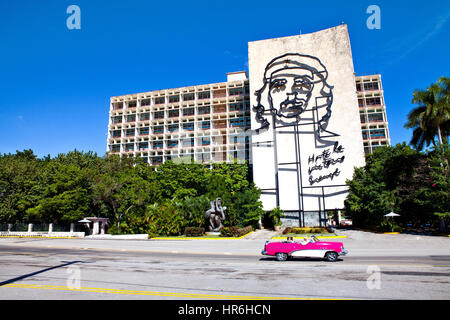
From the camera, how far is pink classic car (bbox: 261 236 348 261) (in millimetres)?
15000

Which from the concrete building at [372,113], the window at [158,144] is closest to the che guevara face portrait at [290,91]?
the concrete building at [372,113]

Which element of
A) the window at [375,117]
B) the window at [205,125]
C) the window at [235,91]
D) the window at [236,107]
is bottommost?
the window at [375,117]

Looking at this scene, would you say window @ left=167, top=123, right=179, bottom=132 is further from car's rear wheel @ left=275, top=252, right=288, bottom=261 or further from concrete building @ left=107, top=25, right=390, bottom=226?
car's rear wheel @ left=275, top=252, right=288, bottom=261

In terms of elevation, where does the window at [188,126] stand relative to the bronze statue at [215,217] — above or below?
above

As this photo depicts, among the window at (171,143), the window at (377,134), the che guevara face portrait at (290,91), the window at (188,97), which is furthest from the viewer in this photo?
the window at (188,97)

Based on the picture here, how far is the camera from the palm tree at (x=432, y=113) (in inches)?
1258

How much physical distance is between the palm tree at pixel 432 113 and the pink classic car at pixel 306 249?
86.6 feet

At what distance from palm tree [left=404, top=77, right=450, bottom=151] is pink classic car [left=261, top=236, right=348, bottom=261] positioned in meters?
26.4

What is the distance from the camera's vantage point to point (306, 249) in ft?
50.6

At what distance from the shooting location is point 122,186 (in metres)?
41.8

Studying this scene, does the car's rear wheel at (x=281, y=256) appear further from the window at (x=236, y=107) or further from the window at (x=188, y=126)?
the window at (x=188, y=126)

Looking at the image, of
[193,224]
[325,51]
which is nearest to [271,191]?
[193,224]

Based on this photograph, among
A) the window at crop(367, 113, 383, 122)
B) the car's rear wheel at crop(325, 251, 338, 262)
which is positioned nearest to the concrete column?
the car's rear wheel at crop(325, 251, 338, 262)
